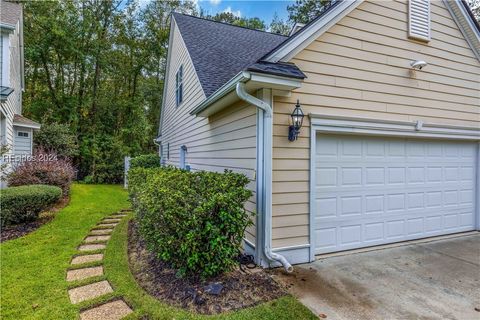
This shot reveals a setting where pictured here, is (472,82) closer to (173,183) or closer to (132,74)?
(173,183)

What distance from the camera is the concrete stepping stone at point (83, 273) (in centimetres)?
383

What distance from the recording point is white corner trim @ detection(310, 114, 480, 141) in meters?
4.59

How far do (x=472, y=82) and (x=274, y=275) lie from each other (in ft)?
19.9

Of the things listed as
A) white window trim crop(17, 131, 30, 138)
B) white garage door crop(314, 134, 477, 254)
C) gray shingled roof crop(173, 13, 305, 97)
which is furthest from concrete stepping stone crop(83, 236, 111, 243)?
white window trim crop(17, 131, 30, 138)

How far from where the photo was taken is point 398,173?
214 inches

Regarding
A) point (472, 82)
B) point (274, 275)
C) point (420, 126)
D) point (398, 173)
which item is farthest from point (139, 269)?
point (472, 82)

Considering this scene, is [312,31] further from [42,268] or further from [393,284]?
[42,268]

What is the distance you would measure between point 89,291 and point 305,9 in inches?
833

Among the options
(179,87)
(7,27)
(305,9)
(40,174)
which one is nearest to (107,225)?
(40,174)

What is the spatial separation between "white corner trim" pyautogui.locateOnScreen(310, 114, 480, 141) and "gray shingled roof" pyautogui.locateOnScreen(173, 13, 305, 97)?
231cm

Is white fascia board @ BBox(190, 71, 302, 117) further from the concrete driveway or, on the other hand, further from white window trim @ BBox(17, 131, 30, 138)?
white window trim @ BBox(17, 131, 30, 138)

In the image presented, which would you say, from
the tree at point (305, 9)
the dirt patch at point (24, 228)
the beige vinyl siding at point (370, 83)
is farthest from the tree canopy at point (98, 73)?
the beige vinyl siding at point (370, 83)

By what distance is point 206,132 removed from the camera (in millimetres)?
7125

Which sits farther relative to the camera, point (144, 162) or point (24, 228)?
point (144, 162)
